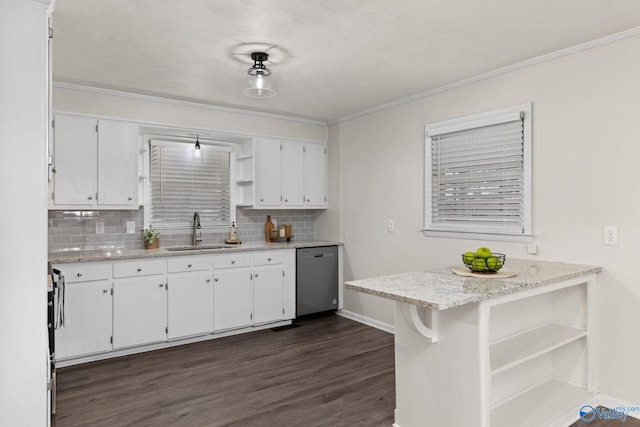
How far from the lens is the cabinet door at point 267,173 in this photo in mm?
4789

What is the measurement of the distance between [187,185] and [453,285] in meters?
3.36

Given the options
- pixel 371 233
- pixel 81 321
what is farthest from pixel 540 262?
pixel 81 321

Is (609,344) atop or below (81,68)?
below

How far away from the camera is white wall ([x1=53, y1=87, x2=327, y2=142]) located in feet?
12.3

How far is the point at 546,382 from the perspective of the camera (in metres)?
2.91

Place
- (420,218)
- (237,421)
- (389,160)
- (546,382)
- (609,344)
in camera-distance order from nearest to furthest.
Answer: (237,421) < (609,344) < (546,382) < (420,218) < (389,160)

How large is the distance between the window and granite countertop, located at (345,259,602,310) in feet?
1.81

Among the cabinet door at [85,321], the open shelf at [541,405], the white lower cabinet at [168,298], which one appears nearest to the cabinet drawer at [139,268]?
the white lower cabinet at [168,298]

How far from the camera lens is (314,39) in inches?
109

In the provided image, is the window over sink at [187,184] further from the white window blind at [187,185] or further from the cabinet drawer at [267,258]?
the cabinet drawer at [267,258]

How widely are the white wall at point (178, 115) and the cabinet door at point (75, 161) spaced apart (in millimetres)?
136

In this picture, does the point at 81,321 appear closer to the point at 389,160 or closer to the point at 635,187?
the point at 389,160

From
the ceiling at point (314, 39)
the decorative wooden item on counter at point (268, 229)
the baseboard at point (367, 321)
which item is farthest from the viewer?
the decorative wooden item on counter at point (268, 229)

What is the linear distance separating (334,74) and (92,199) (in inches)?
97.6
